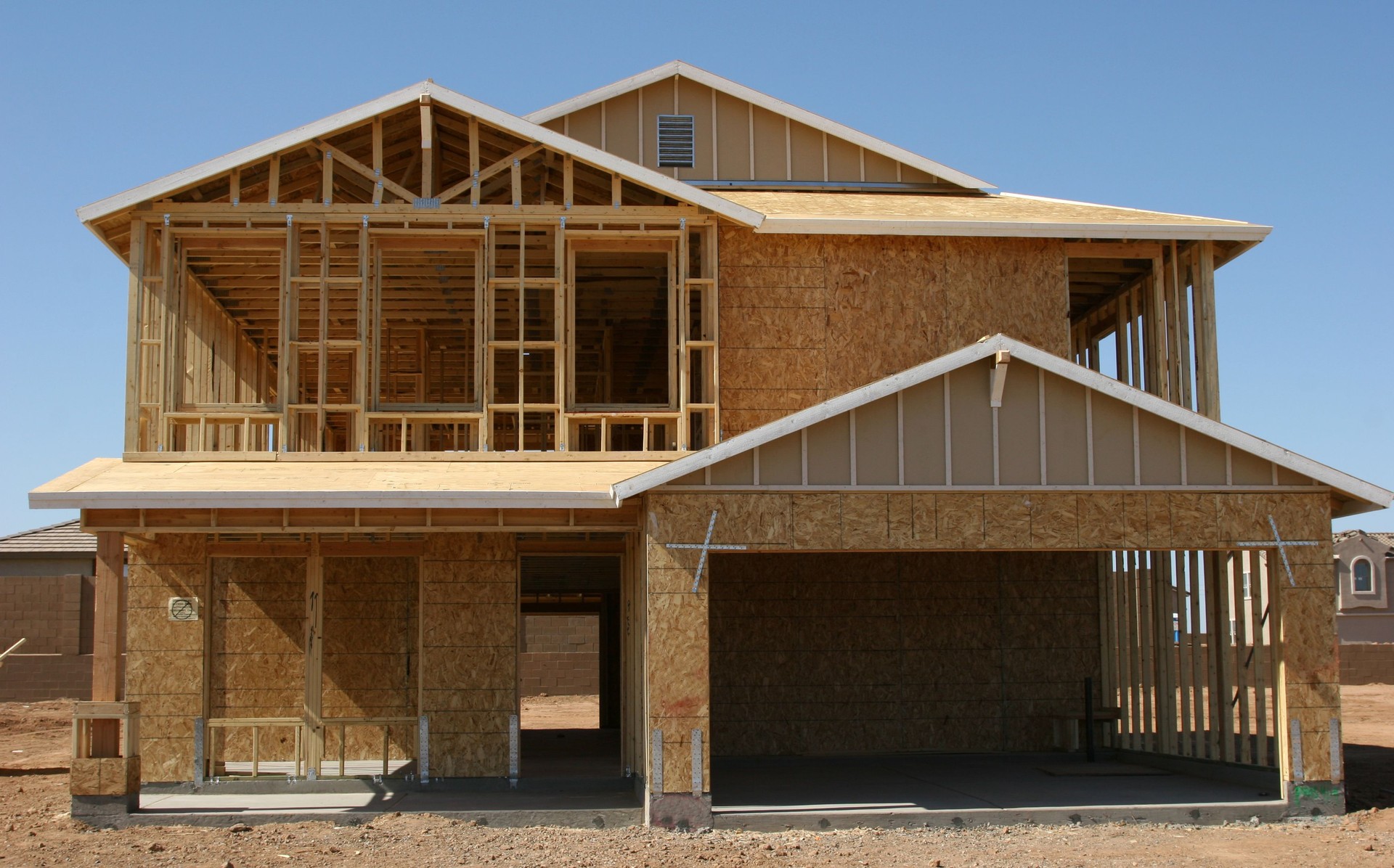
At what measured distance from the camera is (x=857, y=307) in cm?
1575

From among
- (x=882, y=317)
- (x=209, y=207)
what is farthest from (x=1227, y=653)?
(x=209, y=207)

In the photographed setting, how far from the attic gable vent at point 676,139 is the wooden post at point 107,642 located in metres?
9.70

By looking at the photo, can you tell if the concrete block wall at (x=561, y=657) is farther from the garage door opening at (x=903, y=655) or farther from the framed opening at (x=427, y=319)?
the garage door opening at (x=903, y=655)

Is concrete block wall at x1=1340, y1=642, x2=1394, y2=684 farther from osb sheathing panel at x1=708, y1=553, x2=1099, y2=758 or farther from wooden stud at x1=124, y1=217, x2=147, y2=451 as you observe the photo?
wooden stud at x1=124, y1=217, x2=147, y2=451

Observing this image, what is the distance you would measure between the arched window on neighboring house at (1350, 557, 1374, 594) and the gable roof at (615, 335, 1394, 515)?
32.4 meters

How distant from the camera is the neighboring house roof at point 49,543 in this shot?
3059cm

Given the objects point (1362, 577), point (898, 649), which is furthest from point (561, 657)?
point (1362, 577)

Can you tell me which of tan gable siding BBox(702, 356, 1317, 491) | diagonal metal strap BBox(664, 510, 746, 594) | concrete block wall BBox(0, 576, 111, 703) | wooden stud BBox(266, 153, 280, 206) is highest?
wooden stud BBox(266, 153, 280, 206)

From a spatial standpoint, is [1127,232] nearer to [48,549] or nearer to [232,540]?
[232,540]

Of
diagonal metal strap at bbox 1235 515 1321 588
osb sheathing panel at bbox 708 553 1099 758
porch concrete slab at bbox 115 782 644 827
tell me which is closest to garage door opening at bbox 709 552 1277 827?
osb sheathing panel at bbox 708 553 1099 758

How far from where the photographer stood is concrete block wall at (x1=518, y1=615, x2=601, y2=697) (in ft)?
100

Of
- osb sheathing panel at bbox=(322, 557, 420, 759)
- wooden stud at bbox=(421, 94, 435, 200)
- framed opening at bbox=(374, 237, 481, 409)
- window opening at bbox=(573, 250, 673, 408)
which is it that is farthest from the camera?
window opening at bbox=(573, 250, 673, 408)

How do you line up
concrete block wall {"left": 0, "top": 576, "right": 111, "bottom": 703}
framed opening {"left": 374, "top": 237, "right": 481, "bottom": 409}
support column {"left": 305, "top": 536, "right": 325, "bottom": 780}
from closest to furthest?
support column {"left": 305, "top": 536, "right": 325, "bottom": 780}, framed opening {"left": 374, "top": 237, "right": 481, "bottom": 409}, concrete block wall {"left": 0, "top": 576, "right": 111, "bottom": 703}

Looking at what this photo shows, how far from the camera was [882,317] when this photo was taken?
1577 cm
